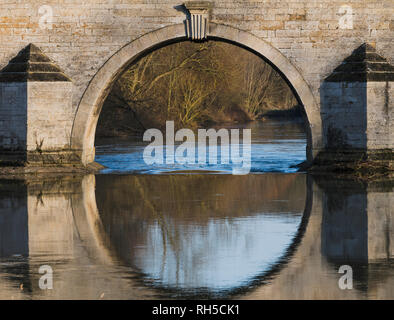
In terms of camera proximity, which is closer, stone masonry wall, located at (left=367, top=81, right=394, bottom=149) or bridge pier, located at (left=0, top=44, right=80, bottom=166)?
stone masonry wall, located at (left=367, top=81, right=394, bottom=149)

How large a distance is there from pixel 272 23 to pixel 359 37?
186 cm

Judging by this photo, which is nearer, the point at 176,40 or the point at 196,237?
the point at 196,237

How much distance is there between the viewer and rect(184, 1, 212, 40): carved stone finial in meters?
16.5

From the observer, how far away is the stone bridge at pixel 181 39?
54.6 feet

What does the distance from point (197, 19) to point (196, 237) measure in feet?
27.5

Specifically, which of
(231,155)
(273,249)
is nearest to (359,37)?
(231,155)

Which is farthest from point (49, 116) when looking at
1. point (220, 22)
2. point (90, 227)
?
point (90, 227)

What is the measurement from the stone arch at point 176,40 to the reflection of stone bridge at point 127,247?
332 centimetres

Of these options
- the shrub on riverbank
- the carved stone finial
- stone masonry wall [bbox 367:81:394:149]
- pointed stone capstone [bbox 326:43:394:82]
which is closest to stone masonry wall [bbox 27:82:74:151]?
the carved stone finial

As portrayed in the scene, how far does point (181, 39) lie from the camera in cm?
1708

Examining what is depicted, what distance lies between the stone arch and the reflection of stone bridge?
332cm

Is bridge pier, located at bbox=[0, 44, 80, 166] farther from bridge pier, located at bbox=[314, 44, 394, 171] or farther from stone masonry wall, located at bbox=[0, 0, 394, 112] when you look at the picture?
bridge pier, located at bbox=[314, 44, 394, 171]

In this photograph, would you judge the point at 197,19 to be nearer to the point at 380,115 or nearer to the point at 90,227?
the point at 380,115

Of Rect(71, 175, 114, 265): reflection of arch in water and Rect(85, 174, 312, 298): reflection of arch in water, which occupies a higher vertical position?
Rect(71, 175, 114, 265): reflection of arch in water
